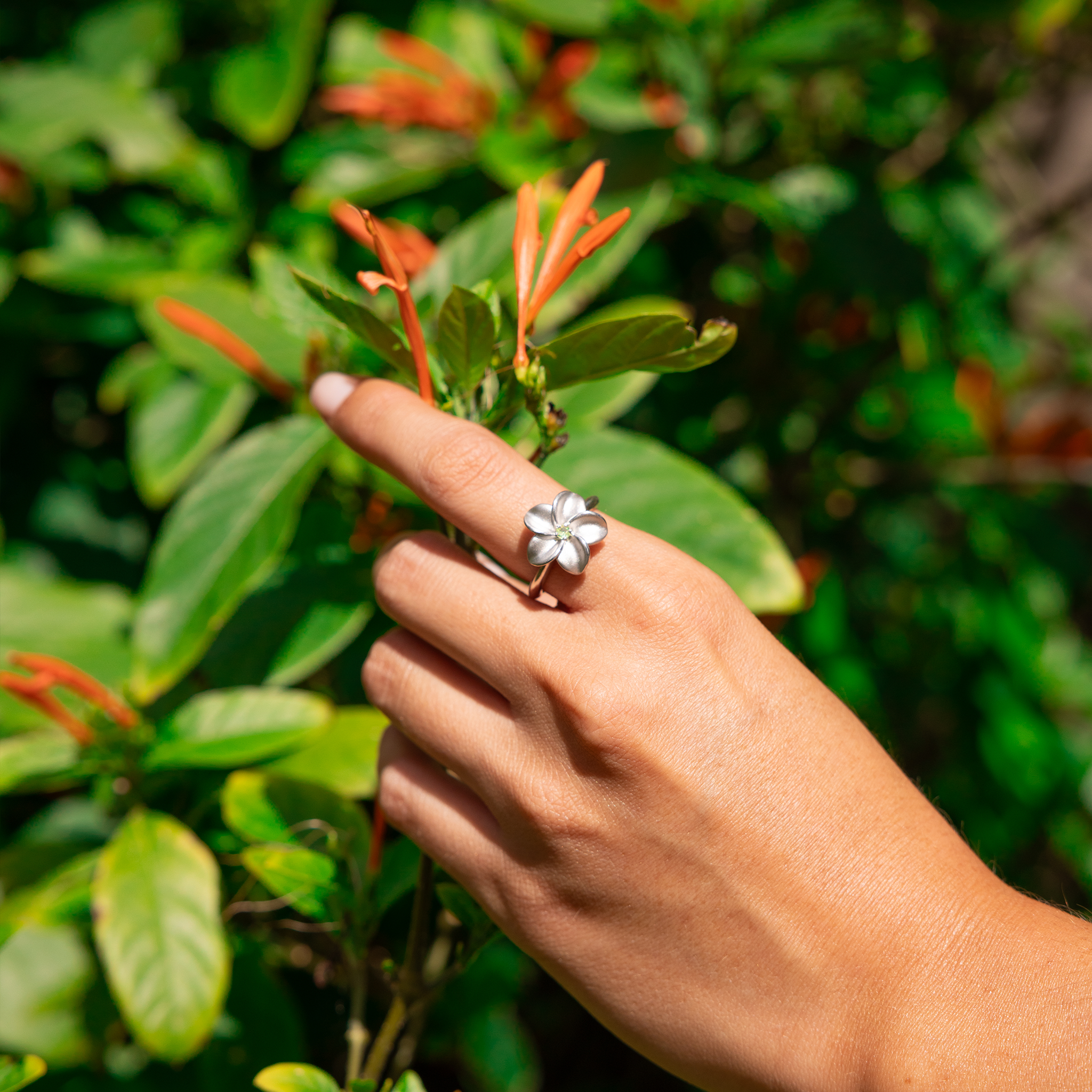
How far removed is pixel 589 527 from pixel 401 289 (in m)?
0.24

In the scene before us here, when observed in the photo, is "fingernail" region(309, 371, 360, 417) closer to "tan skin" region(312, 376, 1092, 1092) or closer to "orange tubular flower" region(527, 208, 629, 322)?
"tan skin" region(312, 376, 1092, 1092)

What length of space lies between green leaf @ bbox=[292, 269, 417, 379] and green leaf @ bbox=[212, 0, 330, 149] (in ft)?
2.78

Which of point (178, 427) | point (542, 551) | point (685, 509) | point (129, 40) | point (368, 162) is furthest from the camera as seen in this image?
point (129, 40)

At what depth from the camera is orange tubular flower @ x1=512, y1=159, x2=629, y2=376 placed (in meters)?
0.66

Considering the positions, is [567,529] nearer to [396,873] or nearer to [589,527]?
[589,527]

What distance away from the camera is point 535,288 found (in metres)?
0.69

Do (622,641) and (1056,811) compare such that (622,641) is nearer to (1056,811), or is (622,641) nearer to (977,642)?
(977,642)

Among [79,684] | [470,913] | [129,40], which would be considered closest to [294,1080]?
[470,913]

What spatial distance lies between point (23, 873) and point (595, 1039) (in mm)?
1372

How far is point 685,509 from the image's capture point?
0.92 metres

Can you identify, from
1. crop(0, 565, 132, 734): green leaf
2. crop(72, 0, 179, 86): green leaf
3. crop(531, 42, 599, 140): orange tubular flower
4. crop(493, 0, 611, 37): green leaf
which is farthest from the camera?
crop(72, 0, 179, 86): green leaf

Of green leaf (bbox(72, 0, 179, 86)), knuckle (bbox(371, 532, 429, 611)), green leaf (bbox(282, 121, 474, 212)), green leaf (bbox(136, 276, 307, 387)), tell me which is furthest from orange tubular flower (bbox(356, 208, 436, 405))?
green leaf (bbox(72, 0, 179, 86))

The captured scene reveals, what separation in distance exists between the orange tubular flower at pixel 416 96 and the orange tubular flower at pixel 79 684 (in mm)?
917

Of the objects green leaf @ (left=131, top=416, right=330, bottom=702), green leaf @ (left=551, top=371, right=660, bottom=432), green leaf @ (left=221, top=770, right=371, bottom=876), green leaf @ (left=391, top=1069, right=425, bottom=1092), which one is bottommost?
green leaf @ (left=221, top=770, right=371, bottom=876)
